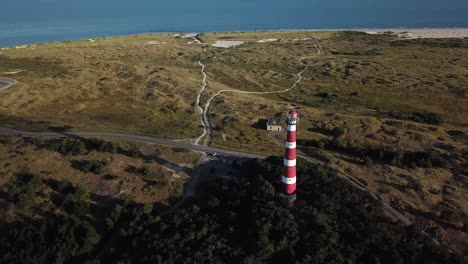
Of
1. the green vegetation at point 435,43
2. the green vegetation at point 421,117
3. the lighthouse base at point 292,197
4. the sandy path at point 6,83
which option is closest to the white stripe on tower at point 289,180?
the lighthouse base at point 292,197

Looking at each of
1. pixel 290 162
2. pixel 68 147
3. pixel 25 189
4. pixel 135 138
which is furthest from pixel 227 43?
pixel 290 162

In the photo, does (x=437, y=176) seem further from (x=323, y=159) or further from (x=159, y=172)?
(x=159, y=172)

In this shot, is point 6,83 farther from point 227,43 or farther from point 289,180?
point 227,43

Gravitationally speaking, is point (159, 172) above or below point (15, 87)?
below

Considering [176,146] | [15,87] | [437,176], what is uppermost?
[15,87]

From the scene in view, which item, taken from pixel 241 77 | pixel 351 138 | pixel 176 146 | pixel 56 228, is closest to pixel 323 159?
pixel 351 138

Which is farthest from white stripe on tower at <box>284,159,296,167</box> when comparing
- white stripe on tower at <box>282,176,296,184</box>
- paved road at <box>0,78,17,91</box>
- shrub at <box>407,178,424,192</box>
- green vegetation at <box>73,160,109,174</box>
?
paved road at <box>0,78,17,91</box>
